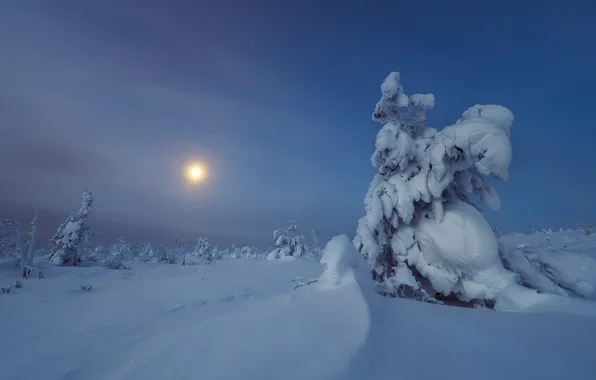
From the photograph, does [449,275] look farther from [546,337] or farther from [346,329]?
[346,329]

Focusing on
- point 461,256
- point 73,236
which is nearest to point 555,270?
point 461,256

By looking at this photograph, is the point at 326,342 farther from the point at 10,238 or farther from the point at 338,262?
the point at 10,238

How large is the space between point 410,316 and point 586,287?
6554mm

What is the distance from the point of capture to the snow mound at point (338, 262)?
13.1ft

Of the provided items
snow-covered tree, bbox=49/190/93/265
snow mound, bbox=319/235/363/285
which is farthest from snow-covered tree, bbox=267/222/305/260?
snow mound, bbox=319/235/363/285

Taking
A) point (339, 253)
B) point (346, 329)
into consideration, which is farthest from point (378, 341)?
point (339, 253)

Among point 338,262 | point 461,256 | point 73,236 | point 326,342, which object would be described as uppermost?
point 73,236

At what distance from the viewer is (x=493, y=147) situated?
6.56 metres

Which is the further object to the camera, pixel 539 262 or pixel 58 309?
pixel 539 262

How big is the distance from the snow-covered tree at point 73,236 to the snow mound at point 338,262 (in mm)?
19589

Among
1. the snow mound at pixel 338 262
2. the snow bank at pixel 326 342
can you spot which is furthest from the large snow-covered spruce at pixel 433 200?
the snow mound at pixel 338 262

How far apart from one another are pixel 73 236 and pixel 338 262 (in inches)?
785

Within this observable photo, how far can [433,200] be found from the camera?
25.0 feet

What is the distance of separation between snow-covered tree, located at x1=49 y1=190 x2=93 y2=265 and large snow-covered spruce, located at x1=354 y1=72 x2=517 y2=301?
1849 cm
